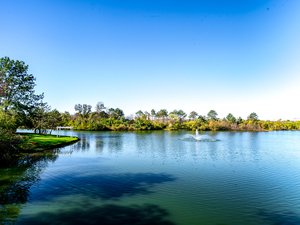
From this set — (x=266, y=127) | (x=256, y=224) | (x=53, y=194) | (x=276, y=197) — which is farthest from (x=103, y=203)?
(x=266, y=127)

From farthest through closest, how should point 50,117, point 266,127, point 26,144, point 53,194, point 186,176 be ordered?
point 266,127 → point 50,117 → point 26,144 → point 186,176 → point 53,194

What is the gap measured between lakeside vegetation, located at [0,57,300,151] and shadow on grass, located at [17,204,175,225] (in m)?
13.2

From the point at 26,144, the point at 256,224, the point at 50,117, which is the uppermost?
the point at 50,117

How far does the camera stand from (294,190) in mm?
15148

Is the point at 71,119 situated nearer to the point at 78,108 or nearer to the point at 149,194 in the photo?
the point at 78,108

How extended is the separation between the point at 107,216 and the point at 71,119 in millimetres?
121110

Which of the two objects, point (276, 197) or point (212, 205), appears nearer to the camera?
point (212, 205)

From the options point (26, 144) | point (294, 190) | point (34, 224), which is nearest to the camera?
point (34, 224)

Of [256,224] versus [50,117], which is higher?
[50,117]

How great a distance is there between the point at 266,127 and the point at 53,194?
115 m

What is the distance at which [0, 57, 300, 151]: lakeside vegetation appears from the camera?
30516 millimetres

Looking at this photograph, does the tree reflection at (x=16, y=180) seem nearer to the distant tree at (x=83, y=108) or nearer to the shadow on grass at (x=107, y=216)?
the shadow on grass at (x=107, y=216)

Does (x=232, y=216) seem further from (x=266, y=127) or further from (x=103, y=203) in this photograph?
(x=266, y=127)

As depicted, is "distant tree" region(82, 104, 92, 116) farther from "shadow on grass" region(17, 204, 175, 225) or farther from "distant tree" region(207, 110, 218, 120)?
"shadow on grass" region(17, 204, 175, 225)
